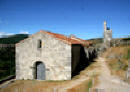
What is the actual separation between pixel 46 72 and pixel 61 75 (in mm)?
1784

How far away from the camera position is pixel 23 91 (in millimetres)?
9312

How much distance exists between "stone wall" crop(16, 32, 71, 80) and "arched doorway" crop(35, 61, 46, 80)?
1.24 feet

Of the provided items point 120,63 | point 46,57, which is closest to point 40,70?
point 46,57

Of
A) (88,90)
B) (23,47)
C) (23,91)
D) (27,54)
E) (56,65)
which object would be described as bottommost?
(23,91)

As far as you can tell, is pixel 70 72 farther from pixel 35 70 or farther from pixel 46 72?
pixel 35 70

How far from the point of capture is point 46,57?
12180 millimetres

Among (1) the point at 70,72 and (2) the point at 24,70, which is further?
(2) the point at 24,70

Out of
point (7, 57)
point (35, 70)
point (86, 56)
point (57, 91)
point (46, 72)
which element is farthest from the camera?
point (7, 57)

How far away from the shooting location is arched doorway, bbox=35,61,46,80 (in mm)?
12539

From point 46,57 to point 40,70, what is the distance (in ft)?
5.98

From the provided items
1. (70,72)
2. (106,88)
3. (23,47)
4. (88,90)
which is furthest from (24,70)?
(106,88)

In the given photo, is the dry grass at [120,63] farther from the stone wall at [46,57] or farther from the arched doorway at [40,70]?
the arched doorway at [40,70]

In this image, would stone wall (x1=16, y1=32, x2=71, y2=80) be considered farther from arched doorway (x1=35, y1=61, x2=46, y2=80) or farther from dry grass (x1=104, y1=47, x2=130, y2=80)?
dry grass (x1=104, y1=47, x2=130, y2=80)

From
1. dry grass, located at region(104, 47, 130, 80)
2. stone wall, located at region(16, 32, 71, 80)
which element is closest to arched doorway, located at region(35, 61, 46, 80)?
stone wall, located at region(16, 32, 71, 80)
